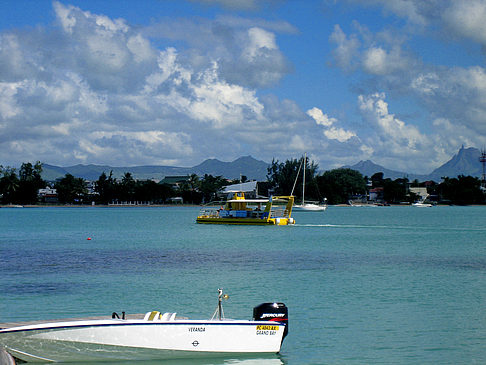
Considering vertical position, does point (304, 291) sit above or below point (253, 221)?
below

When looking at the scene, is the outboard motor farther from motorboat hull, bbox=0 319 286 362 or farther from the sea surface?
the sea surface

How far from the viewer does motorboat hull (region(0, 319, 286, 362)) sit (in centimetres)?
1672

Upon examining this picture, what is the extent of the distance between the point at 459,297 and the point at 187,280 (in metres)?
13.6

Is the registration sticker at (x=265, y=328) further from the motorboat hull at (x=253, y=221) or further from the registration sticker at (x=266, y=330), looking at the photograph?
the motorboat hull at (x=253, y=221)

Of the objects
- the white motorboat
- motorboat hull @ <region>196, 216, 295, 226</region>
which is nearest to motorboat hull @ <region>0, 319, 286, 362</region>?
the white motorboat

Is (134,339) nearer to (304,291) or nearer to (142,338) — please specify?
(142,338)

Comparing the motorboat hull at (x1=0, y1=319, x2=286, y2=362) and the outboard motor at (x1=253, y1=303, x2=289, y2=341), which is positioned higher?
the outboard motor at (x1=253, y1=303, x2=289, y2=341)

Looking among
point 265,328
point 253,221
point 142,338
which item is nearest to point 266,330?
point 265,328

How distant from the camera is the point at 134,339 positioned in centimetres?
1695

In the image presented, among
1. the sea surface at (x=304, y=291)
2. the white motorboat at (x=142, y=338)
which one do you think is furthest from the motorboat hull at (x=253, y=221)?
the white motorboat at (x=142, y=338)

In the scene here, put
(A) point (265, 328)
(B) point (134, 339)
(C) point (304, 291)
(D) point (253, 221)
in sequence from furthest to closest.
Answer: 1. (D) point (253, 221)
2. (C) point (304, 291)
3. (A) point (265, 328)
4. (B) point (134, 339)

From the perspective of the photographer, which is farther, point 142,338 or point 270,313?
point 270,313

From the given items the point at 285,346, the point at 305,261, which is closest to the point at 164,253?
the point at 305,261

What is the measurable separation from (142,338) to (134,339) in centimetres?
22
